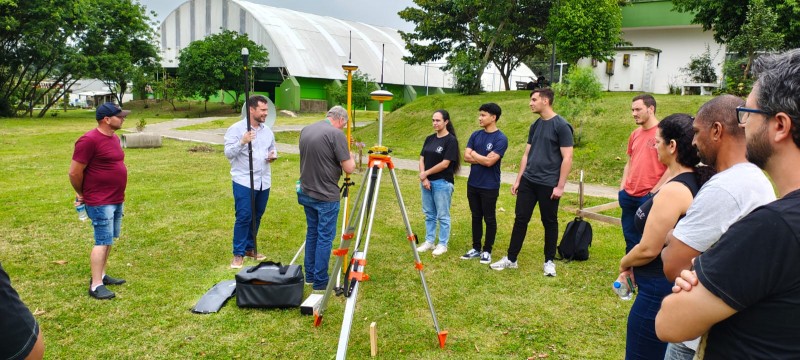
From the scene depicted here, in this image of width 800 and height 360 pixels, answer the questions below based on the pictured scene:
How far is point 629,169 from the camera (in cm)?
547

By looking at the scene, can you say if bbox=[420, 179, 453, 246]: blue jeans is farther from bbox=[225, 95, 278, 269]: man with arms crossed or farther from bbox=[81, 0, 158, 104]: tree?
bbox=[81, 0, 158, 104]: tree

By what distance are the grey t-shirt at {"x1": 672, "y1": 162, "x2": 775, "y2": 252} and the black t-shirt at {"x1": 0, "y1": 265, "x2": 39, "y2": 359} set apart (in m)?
2.56

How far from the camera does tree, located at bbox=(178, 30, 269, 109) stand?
38250mm

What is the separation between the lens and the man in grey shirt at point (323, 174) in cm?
527

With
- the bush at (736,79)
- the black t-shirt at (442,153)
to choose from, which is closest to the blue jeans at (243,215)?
the black t-shirt at (442,153)

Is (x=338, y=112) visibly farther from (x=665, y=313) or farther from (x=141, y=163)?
(x=141, y=163)

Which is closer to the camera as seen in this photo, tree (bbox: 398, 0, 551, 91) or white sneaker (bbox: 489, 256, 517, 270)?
white sneaker (bbox: 489, 256, 517, 270)

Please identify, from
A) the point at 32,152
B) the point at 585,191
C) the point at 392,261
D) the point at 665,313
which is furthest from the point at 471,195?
the point at 32,152

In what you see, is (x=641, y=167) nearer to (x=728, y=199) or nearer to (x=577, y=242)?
(x=577, y=242)

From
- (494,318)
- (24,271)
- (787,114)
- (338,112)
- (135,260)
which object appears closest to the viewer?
(787,114)

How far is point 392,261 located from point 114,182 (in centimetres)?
342

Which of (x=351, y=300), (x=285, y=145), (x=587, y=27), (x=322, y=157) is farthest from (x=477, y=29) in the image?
(x=351, y=300)

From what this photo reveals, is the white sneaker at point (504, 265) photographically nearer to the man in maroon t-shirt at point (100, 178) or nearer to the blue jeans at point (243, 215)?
the blue jeans at point (243, 215)

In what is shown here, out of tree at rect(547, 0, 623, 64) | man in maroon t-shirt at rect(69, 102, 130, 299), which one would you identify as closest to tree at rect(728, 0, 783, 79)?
tree at rect(547, 0, 623, 64)
